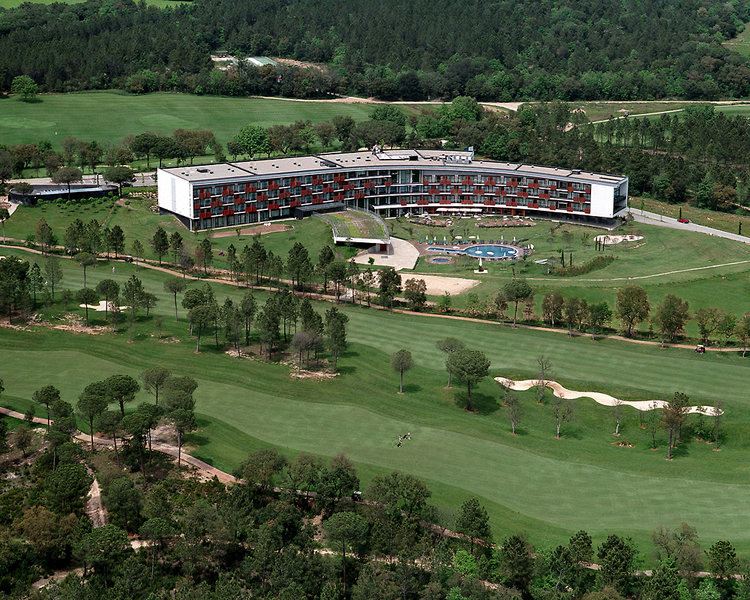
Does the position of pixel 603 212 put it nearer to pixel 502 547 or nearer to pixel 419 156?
pixel 419 156

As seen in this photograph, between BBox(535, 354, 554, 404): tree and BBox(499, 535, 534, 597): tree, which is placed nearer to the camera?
BBox(499, 535, 534, 597): tree

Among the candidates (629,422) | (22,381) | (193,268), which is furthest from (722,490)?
(193,268)

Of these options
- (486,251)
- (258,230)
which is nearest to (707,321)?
(486,251)

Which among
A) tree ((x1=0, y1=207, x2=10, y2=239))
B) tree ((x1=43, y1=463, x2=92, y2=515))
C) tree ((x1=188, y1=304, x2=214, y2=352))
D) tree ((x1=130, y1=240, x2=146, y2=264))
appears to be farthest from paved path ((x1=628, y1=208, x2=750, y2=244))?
tree ((x1=43, y1=463, x2=92, y2=515))

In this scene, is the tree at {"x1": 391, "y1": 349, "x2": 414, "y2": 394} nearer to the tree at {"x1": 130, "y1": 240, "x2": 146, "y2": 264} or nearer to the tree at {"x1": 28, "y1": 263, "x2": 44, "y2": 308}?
the tree at {"x1": 28, "y1": 263, "x2": 44, "y2": 308}

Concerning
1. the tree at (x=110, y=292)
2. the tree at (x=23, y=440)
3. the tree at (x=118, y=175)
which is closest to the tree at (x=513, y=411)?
the tree at (x=23, y=440)

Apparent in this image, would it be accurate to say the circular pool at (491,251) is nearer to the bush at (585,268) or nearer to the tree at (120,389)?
the bush at (585,268)
